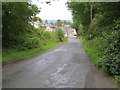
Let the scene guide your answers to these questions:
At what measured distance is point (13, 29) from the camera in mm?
11781

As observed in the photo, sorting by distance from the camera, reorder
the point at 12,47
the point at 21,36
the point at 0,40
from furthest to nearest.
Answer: the point at 21,36
the point at 12,47
the point at 0,40

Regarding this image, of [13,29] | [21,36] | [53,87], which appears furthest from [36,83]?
[21,36]

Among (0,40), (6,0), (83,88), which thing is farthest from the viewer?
(0,40)

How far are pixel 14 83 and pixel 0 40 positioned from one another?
313 inches

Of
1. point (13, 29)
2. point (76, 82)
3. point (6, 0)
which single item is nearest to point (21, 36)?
point (13, 29)

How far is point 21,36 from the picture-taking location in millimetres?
14016

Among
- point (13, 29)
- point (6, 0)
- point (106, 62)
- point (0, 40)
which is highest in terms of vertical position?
point (6, 0)

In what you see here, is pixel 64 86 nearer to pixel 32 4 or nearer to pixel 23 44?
pixel 32 4

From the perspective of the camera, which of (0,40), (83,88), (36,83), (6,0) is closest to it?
(83,88)

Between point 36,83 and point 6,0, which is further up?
point 6,0

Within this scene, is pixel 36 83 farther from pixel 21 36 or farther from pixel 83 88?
pixel 21 36

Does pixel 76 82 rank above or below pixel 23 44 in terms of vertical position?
below

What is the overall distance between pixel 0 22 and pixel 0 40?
94.6 inches

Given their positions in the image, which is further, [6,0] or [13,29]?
[13,29]
